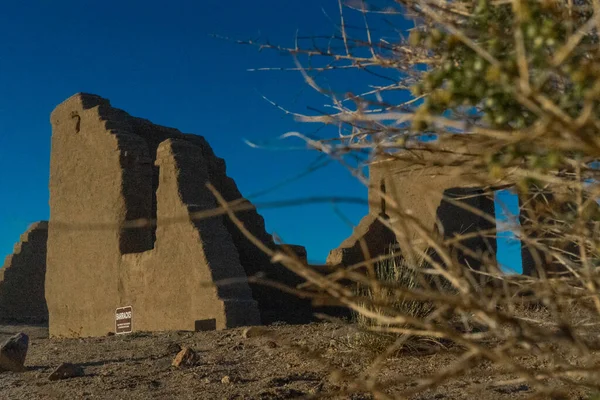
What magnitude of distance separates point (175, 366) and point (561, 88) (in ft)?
15.9

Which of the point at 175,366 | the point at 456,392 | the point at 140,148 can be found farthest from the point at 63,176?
the point at 456,392

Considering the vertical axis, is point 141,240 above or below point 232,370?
above

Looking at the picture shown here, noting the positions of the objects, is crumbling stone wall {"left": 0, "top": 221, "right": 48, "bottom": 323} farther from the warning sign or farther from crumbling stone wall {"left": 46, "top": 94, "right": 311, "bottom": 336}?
the warning sign

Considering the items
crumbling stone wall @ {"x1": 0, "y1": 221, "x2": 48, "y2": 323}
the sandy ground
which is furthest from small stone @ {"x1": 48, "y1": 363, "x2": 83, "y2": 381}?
crumbling stone wall @ {"x1": 0, "y1": 221, "x2": 48, "y2": 323}

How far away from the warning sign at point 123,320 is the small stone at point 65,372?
388 centimetres

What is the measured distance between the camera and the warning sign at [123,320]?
1053 cm

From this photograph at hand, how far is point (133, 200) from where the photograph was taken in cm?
1090

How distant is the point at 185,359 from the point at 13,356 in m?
1.97

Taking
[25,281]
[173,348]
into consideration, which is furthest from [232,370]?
[25,281]

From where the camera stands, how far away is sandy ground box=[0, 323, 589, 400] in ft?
16.9

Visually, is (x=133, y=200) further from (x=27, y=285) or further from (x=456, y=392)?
(x=27, y=285)

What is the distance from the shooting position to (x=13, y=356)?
7.38m

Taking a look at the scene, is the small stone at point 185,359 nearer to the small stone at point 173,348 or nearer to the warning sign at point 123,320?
the small stone at point 173,348

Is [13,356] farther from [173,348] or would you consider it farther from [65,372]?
[173,348]
